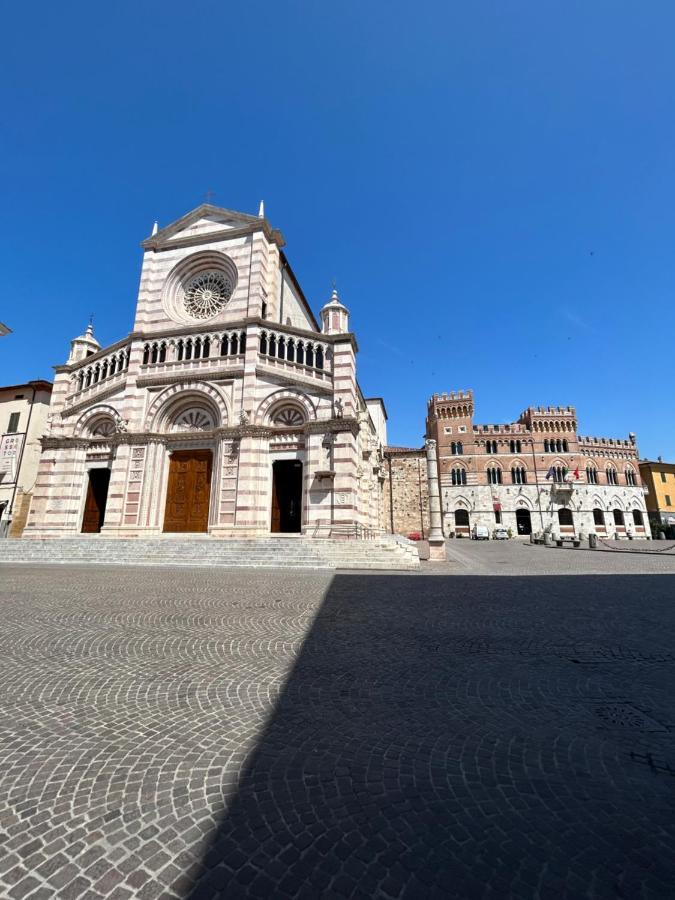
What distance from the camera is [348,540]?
15.6 m

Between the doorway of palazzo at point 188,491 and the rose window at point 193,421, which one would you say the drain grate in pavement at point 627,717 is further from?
the rose window at point 193,421

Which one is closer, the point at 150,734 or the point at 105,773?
the point at 105,773

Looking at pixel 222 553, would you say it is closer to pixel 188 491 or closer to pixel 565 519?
pixel 188 491

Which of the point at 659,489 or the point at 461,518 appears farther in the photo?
the point at 659,489

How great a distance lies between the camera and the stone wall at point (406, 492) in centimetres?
3306

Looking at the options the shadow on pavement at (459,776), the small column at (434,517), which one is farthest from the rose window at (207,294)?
the shadow on pavement at (459,776)

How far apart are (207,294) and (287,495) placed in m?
12.1

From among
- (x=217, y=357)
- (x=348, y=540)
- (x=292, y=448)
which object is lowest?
(x=348, y=540)

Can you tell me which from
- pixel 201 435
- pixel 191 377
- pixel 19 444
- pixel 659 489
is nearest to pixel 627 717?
pixel 201 435

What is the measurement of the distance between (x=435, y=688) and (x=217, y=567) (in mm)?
10610

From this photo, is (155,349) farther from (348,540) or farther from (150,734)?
(150,734)

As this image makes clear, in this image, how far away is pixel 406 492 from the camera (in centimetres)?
3359

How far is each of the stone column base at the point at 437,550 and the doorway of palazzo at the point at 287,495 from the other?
19.6 feet

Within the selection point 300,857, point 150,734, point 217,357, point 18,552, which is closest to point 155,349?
point 217,357
